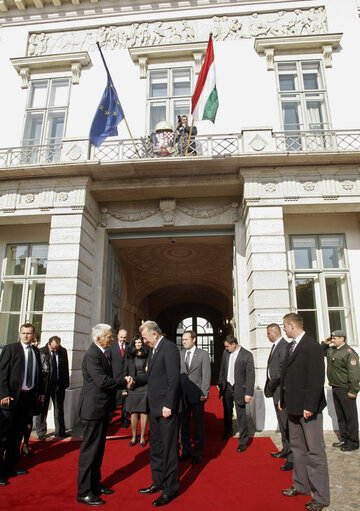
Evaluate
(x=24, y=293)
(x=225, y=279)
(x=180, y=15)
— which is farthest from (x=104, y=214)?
(x=225, y=279)

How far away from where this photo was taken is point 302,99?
9875 mm

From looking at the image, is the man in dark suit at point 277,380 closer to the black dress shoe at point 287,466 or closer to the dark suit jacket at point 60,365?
the black dress shoe at point 287,466

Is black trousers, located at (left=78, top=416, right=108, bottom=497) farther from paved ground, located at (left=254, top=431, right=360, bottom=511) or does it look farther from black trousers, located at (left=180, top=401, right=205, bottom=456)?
paved ground, located at (left=254, top=431, right=360, bottom=511)

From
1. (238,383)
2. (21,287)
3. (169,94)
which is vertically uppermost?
(169,94)

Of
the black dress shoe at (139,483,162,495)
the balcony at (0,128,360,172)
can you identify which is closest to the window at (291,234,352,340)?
the balcony at (0,128,360,172)

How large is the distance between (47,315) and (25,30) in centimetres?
922

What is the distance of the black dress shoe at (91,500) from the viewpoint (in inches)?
147

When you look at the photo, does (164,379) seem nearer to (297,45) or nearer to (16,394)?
(16,394)

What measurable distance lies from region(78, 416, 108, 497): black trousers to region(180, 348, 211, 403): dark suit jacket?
1762mm

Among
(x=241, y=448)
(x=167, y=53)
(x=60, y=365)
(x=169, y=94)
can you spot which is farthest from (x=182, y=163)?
(x=241, y=448)

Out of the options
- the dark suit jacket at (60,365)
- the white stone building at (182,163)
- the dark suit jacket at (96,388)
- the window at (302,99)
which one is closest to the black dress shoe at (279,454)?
the white stone building at (182,163)

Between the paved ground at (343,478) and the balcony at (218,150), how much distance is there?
→ 19.3 feet

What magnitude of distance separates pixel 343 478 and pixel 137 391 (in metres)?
3.09

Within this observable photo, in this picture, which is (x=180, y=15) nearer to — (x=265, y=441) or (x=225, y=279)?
(x=225, y=279)
